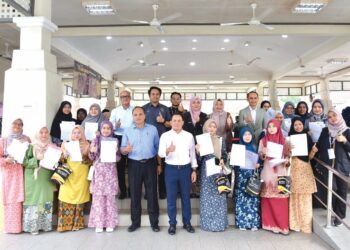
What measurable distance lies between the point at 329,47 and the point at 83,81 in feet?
26.1

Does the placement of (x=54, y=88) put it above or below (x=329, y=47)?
below

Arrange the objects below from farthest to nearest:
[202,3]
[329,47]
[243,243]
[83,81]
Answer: [83,81] < [329,47] < [202,3] < [243,243]

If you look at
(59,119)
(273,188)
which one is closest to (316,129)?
(273,188)

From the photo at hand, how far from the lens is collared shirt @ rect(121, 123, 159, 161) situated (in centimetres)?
346

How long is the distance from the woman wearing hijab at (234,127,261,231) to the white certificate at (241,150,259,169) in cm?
7

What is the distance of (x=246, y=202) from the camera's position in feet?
11.6

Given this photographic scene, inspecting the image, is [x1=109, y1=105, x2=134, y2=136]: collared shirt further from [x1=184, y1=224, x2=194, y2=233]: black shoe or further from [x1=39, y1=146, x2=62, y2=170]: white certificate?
[x1=184, y1=224, x2=194, y2=233]: black shoe

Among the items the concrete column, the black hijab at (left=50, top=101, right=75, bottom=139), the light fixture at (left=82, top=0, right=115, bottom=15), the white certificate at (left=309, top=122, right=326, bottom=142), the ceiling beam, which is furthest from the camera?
the concrete column

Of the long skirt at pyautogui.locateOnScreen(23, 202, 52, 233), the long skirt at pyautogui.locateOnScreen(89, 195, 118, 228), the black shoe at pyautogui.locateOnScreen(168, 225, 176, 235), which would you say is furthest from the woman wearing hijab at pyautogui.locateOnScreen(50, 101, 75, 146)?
the black shoe at pyautogui.locateOnScreen(168, 225, 176, 235)

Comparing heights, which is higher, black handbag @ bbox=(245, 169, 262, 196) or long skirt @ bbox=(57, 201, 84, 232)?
black handbag @ bbox=(245, 169, 262, 196)

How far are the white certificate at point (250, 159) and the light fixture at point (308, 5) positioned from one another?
3923mm

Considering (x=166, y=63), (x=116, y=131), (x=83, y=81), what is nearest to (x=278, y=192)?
(x=116, y=131)

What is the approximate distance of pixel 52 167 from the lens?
11.2 feet

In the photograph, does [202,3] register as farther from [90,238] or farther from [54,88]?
[90,238]
